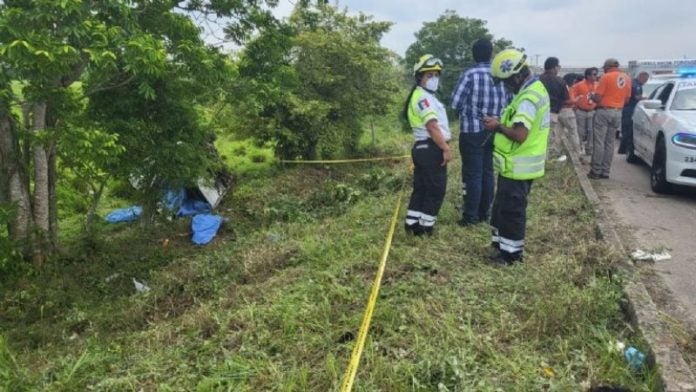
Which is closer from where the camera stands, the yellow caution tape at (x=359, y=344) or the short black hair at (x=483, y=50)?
the yellow caution tape at (x=359, y=344)

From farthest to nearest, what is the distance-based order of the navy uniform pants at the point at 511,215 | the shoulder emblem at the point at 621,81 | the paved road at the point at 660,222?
the shoulder emblem at the point at 621,81 < the paved road at the point at 660,222 < the navy uniform pants at the point at 511,215

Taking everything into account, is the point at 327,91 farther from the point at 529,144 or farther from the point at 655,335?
the point at 655,335

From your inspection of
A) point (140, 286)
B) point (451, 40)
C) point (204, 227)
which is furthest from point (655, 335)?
→ point (451, 40)

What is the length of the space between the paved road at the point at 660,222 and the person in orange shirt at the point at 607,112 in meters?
0.34

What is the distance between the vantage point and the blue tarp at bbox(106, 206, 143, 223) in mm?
8898

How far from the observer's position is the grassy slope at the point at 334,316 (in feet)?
9.91

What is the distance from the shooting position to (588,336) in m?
3.27

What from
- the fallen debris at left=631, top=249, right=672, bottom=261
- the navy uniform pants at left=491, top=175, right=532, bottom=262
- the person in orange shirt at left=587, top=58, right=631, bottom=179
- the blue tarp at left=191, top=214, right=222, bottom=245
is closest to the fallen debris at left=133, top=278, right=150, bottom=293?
the blue tarp at left=191, top=214, right=222, bottom=245

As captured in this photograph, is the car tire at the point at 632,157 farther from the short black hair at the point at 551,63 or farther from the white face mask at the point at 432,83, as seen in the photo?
the white face mask at the point at 432,83

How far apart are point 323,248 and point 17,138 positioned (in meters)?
3.67

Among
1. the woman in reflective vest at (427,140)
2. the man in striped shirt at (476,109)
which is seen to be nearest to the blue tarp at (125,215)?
the woman in reflective vest at (427,140)

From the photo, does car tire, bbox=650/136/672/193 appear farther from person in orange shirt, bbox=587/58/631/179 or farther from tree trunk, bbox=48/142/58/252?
tree trunk, bbox=48/142/58/252

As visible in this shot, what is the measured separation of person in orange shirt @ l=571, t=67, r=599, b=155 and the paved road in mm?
1116

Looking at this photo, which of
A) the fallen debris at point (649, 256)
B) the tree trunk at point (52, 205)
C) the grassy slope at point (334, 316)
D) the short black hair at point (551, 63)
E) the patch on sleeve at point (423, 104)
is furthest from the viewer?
the short black hair at point (551, 63)
